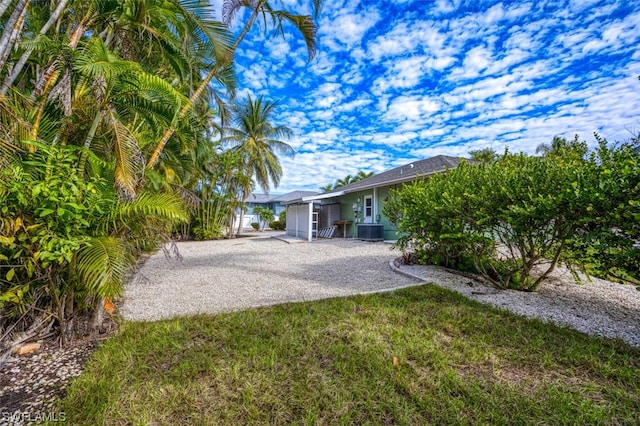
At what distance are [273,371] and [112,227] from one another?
264 cm

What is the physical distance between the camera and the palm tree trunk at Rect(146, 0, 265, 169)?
361cm

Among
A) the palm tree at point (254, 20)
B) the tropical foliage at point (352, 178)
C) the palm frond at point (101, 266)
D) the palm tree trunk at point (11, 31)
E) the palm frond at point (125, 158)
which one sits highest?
the tropical foliage at point (352, 178)

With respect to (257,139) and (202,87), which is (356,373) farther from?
(257,139)

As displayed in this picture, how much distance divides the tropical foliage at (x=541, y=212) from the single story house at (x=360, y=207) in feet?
18.8

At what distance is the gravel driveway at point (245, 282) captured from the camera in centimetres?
450

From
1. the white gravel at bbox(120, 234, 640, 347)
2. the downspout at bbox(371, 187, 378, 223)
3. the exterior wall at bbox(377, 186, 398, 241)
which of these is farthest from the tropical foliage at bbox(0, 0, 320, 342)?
the downspout at bbox(371, 187, 378, 223)

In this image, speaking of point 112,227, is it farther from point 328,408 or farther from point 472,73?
point 472,73

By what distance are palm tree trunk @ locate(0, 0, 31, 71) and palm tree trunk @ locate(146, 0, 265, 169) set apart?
1527 mm

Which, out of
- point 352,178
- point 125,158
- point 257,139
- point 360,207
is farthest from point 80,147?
point 352,178

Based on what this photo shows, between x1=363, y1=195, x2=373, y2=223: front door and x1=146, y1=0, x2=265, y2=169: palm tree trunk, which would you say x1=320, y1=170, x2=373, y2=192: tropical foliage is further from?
x1=146, y1=0, x2=265, y2=169: palm tree trunk

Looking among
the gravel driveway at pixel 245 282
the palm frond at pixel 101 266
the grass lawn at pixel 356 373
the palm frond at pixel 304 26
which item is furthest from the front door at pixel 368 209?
the palm frond at pixel 101 266

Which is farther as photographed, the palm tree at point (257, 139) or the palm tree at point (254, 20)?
the palm tree at point (257, 139)

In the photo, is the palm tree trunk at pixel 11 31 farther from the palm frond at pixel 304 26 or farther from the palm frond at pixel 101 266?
the palm frond at pixel 304 26

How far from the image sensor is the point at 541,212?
3.75 m
